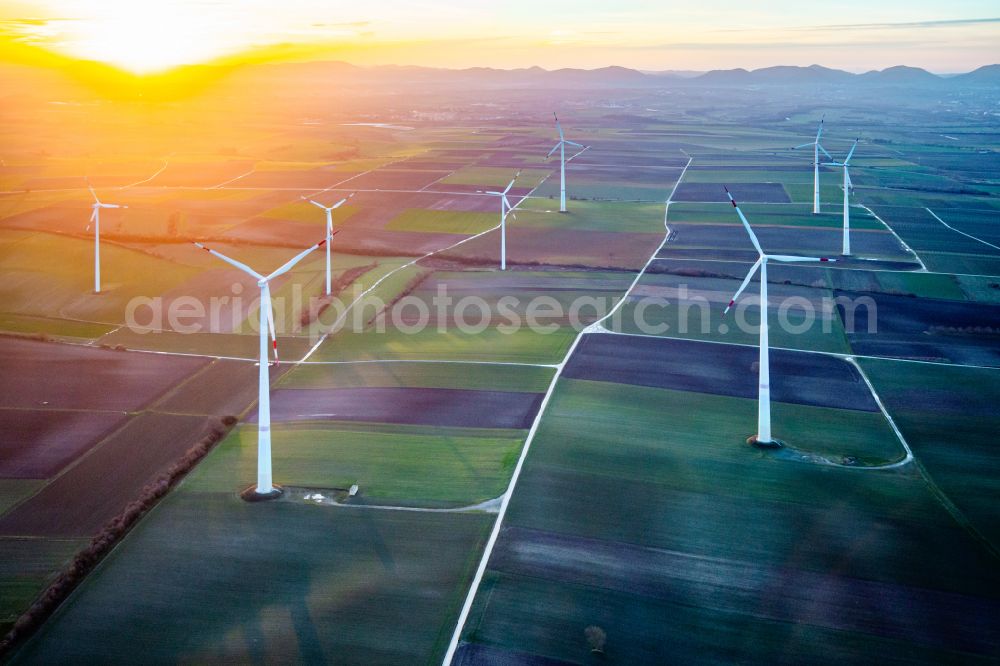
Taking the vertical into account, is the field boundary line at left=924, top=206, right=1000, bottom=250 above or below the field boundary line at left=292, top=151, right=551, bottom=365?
above

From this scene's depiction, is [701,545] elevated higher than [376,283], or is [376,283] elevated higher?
[376,283]

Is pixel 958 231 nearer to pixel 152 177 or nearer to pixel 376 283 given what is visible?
pixel 376 283

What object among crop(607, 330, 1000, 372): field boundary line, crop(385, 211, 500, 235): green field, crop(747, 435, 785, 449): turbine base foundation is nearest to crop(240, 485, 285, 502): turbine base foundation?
crop(747, 435, 785, 449): turbine base foundation

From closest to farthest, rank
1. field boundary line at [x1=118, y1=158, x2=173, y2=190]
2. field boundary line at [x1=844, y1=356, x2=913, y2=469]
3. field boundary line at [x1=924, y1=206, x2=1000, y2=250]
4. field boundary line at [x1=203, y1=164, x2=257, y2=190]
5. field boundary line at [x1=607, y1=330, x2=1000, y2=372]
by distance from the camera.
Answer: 1. field boundary line at [x1=844, y1=356, x2=913, y2=469]
2. field boundary line at [x1=607, y1=330, x2=1000, y2=372]
3. field boundary line at [x1=924, y1=206, x2=1000, y2=250]
4. field boundary line at [x1=118, y1=158, x2=173, y2=190]
5. field boundary line at [x1=203, y1=164, x2=257, y2=190]

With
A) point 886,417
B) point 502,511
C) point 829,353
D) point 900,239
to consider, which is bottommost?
point 502,511

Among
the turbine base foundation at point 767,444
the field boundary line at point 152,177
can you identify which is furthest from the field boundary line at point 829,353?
the field boundary line at point 152,177

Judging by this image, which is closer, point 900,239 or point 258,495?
point 258,495

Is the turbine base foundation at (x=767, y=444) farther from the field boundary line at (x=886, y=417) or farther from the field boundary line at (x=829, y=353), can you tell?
the field boundary line at (x=829, y=353)

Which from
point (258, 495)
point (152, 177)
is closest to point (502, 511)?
point (258, 495)

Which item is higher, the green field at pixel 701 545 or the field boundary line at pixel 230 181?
the field boundary line at pixel 230 181

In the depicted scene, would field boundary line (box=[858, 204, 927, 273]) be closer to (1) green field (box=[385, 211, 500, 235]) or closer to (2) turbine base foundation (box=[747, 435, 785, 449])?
(1) green field (box=[385, 211, 500, 235])

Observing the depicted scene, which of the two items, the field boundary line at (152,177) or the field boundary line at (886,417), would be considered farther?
the field boundary line at (152,177)
